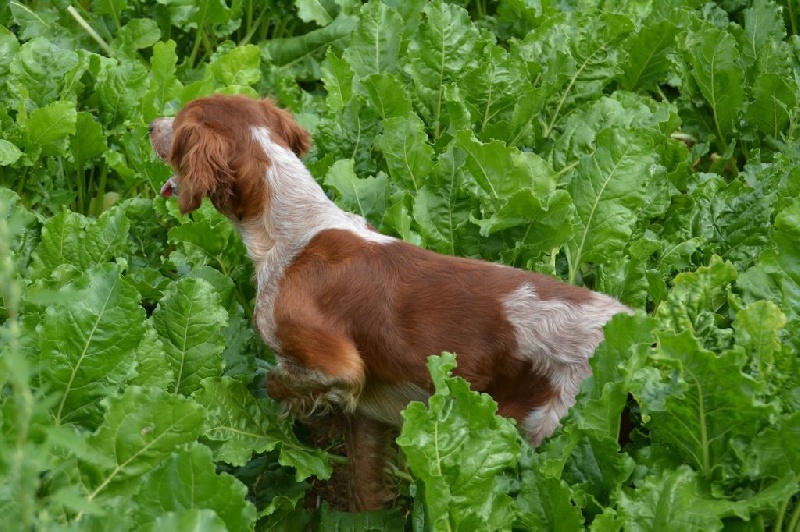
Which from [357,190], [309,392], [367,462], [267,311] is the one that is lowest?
[367,462]

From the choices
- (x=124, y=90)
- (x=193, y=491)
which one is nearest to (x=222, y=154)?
(x=193, y=491)

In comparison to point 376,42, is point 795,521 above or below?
below

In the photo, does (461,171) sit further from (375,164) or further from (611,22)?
(611,22)

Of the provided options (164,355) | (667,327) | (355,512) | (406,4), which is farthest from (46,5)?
(667,327)

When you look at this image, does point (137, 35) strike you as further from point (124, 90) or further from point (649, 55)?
point (649, 55)

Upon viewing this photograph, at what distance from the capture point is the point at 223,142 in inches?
171

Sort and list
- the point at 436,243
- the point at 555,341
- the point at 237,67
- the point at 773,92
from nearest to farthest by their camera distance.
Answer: the point at 555,341, the point at 436,243, the point at 773,92, the point at 237,67

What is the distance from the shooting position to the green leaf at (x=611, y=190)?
4.79 m

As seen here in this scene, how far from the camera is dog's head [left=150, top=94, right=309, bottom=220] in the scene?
429 centimetres

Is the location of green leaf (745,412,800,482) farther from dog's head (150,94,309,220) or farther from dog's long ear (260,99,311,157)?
dog's long ear (260,99,311,157)

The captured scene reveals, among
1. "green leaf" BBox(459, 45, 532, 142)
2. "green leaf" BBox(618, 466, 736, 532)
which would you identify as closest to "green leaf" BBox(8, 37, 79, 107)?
"green leaf" BBox(459, 45, 532, 142)

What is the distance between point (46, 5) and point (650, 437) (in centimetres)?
519

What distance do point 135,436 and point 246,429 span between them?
0.73 meters

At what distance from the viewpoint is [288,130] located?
466cm
